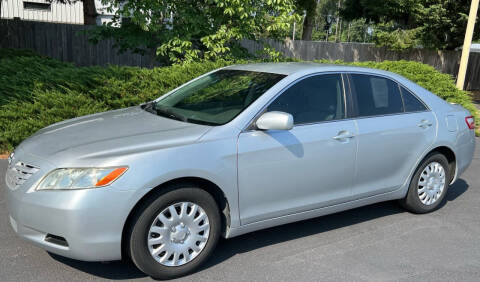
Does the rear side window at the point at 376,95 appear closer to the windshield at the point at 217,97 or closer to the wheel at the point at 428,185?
the wheel at the point at 428,185

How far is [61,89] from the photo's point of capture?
7254 millimetres

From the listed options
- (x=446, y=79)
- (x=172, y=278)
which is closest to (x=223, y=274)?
(x=172, y=278)

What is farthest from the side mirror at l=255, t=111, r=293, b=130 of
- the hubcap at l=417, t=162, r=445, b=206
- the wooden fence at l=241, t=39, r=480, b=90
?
the wooden fence at l=241, t=39, r=480, b=90

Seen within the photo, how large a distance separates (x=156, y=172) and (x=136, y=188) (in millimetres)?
179

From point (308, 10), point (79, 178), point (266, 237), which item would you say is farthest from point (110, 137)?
point (308, 10)

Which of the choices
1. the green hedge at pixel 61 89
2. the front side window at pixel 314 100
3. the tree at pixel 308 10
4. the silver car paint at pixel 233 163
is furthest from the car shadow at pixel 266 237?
the tree at pixel 308 10

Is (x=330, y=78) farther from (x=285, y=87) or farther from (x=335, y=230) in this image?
(x=335, y=230)

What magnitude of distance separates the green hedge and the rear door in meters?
4.16

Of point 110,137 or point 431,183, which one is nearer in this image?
point 110,137

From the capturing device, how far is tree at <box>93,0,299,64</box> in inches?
356

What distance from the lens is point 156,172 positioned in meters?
3.29

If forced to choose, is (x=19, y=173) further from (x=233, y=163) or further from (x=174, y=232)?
(x=233, y=163)

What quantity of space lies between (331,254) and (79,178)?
2287 millimetres

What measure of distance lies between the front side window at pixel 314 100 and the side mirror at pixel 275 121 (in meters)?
0.26
